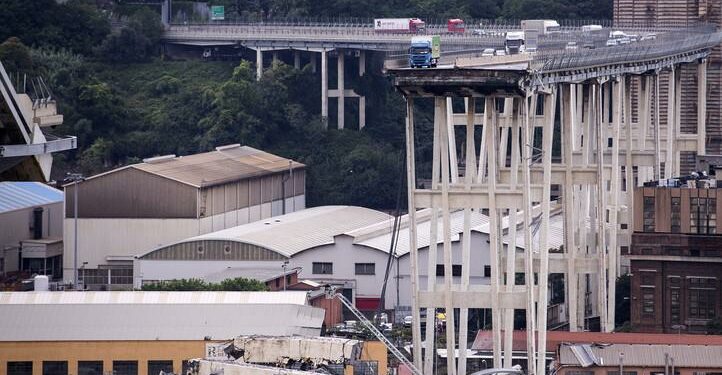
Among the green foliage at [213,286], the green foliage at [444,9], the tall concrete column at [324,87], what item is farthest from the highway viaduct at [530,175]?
the green foliage at [444,9]

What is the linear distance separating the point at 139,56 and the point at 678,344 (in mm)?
65399

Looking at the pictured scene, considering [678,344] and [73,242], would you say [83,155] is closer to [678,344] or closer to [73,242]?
[73,242]

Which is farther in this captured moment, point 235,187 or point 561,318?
point 235,187

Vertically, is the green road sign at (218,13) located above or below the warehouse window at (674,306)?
above

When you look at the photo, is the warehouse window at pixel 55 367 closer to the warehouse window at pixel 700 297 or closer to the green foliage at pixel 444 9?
the warehouse window at pixel 700 297

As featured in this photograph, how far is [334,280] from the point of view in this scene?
9081cm

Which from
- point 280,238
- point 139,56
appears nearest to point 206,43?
point 139,56

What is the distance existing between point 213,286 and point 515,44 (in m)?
12.4

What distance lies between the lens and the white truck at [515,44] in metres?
74.6

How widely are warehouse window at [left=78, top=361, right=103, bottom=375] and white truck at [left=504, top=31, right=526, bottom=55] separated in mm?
15051

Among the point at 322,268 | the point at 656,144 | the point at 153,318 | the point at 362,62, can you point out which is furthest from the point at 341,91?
the point at 153,318

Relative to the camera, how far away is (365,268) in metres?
91.5

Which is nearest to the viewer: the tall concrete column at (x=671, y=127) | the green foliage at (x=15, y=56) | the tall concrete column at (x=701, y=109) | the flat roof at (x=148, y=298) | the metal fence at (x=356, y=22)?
the flat roof at (x=148, y=298)

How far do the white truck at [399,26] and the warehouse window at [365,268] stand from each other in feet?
113
